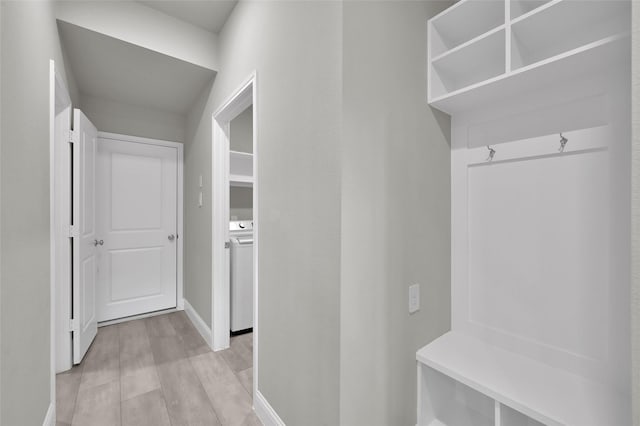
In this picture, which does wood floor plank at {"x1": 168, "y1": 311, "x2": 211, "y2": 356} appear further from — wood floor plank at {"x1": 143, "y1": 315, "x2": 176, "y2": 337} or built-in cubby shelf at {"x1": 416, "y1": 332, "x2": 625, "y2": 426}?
built-in cubby shelf at {"x1": 416, "y1": 332, "x2": 625, "y2": 426}

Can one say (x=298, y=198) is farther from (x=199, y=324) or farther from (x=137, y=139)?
(x=137, y=139)

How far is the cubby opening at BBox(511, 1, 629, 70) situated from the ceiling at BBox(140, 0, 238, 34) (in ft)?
6.05

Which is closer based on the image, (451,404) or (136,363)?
(451,404)

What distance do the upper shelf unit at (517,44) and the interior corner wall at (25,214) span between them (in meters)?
1.81

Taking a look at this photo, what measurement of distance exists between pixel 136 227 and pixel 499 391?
3.47 metres

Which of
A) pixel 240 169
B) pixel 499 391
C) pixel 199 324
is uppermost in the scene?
pixel 240 169

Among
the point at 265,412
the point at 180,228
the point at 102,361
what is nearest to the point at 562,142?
the point at 265,412

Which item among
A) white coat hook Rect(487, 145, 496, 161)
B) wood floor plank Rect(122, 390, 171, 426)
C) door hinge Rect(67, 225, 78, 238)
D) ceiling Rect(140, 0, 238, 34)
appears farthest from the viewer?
door hinge Rect(67, 225, 78, 238)

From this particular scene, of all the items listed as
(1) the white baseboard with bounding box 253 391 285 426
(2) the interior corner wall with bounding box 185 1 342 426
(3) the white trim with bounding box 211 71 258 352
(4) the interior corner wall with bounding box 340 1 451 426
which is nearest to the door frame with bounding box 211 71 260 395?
(3) the white trim with bounding box 211 71 258 352

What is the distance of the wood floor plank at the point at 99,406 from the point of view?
5.36 ft

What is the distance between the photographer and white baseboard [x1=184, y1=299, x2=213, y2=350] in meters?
2.52

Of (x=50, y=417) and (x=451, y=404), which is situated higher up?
(x=451, y=404)

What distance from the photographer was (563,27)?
111 centimetres

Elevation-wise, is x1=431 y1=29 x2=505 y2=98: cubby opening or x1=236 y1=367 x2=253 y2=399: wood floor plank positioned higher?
x1=431 y1=29 x2=505 y2=98: cubby opening
